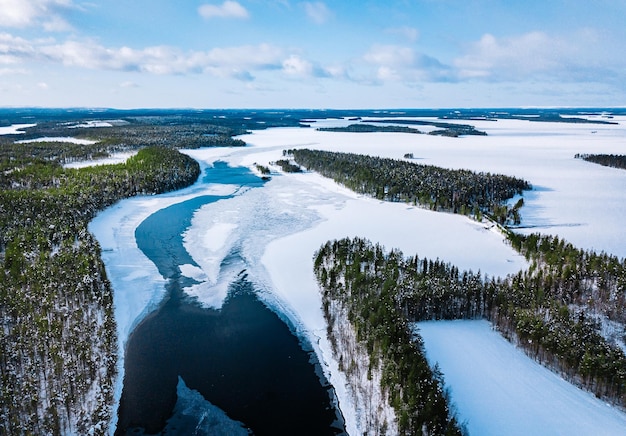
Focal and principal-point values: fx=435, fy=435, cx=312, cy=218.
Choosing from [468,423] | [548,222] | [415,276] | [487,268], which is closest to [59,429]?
[468,423]

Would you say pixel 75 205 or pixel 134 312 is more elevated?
pixel 75 205

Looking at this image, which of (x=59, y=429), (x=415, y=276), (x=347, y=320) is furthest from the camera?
(x=415, y=276)

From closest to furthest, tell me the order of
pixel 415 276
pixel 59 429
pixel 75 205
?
pixel 59 429 < pixel 415 276 < pixel 75 205

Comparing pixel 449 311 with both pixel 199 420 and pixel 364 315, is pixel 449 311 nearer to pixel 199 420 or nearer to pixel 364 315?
pixel 364 315

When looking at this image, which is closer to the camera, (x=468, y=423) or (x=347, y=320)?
(x=468, y=423)

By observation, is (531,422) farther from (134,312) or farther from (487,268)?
(134,312)

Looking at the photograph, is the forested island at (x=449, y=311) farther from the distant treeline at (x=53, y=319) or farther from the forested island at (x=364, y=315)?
the distant treeline at (x=53, y=319)

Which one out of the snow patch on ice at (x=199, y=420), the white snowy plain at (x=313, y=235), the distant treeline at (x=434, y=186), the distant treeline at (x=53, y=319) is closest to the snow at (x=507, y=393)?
the white snowy plain at (x=313, y=235)

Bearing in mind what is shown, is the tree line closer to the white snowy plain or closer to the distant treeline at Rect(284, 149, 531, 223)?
the white snowy plain
